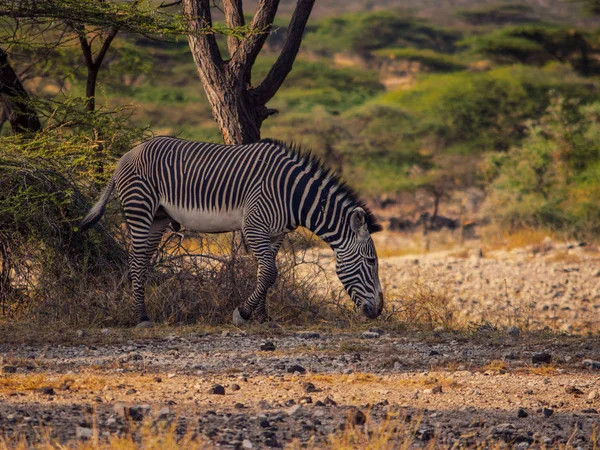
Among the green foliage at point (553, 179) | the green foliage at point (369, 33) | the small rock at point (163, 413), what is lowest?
the green foliage at point (553, 179)

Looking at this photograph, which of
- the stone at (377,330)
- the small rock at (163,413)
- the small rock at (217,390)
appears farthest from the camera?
the stone at (377,330)

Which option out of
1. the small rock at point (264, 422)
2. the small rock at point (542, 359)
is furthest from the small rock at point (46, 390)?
the small rock at point (542, 359)

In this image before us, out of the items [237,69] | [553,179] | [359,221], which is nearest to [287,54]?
[237,69]

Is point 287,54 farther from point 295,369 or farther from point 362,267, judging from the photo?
point 295,369

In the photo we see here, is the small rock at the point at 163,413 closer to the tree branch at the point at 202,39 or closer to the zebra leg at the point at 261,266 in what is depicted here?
the zebra leg at the point at 261,266

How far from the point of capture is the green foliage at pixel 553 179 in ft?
60.1

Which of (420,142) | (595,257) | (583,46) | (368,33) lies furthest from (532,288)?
(368,33)

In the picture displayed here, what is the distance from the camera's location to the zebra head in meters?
7.91

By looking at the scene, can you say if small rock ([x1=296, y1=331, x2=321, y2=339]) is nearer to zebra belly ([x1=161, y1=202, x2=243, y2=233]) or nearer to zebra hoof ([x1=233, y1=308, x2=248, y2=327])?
zebra hoof ([x1=233, y1=308, x2=248, y2=327])

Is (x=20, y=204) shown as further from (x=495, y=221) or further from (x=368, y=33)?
(x=368, y=33)

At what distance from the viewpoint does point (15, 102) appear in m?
10.0

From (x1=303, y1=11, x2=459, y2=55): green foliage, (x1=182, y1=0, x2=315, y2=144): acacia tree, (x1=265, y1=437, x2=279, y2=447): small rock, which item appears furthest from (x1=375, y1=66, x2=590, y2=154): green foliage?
(x1=265, y1=437, x2=279, y2=447): small rock

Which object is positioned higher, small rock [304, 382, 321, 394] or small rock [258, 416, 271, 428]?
small rock [258, 416, 271, 428]

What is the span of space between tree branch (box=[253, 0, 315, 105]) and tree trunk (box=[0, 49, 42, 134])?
2.55m
